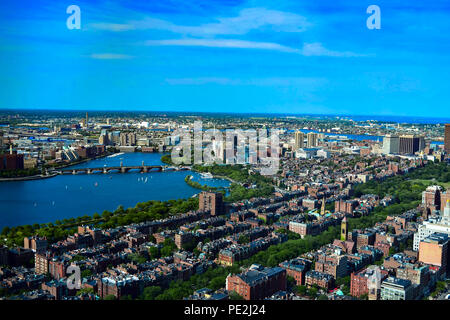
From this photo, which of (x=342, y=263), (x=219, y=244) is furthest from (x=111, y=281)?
(x=342, y=263)

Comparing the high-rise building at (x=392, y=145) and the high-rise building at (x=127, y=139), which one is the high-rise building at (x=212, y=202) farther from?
the high-rise building at (x=127, y=139)
